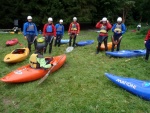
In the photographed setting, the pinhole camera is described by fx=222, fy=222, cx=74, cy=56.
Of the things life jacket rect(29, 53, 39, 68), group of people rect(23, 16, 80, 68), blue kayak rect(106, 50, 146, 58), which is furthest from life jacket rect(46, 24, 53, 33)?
life jacket rect(29, 53, 39, 68)

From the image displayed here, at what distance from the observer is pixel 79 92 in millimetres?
5625

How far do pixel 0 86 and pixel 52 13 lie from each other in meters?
15.0

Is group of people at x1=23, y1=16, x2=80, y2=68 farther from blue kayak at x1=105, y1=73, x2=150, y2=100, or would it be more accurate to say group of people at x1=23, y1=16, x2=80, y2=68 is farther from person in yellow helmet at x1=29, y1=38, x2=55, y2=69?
blue kayak at x1=105, y1=73, x2=150, y2=100

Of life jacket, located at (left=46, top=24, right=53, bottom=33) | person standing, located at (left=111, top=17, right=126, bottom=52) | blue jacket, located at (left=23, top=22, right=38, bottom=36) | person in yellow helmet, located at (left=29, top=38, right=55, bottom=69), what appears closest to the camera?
person in yellow helmet, located at (left=29, top=38, right=55, bottom=69)

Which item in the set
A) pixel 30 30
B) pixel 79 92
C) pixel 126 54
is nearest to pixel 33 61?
pixel 79 92

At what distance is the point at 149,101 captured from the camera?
17.2ft

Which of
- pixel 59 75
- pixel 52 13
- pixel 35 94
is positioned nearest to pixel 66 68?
pixel 59 75

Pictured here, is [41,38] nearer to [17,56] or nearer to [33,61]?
[33,61]

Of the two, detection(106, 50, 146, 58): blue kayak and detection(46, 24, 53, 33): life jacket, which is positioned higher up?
detection(46, 24, 53, 33): life jacket

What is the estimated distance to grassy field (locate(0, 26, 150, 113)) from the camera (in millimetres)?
4957

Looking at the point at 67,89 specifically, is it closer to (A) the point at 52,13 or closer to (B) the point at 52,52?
(B) the point at 52,52

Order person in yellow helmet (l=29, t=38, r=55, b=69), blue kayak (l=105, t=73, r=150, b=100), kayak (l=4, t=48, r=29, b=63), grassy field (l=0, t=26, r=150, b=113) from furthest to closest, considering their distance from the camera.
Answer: kayak (l=4, t=48, r=29, b=63), person in yellow helmet (l=29, t=38, r=55, b=69), blue kayak (l=105, t=73, r=150, b=100), grassy field (l=0, t=26, r=150, b=113)

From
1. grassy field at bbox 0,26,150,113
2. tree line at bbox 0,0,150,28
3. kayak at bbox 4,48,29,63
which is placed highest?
tree line at bbox 0,0,150,28

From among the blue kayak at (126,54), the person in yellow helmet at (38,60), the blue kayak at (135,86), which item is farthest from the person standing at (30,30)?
the blue kayak at (135,86)
